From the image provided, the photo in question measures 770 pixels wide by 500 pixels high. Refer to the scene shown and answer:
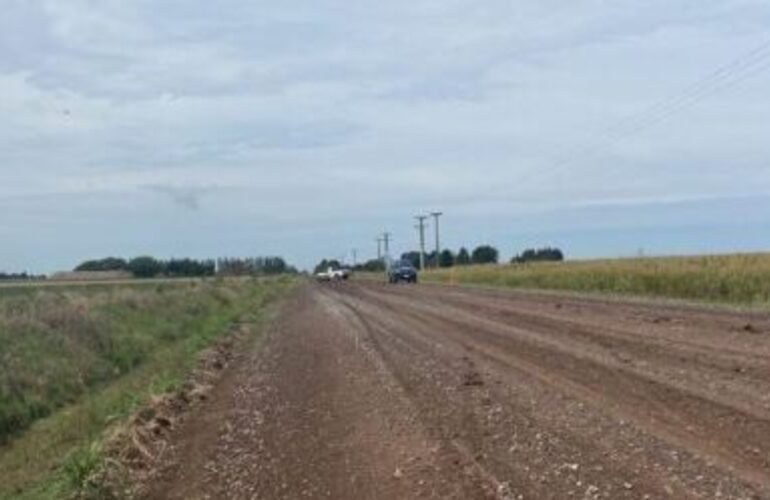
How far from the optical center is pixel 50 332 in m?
30.5

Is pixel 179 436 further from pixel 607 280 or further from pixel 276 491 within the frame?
pixel 607 280

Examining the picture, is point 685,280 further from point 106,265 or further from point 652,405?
point 106,265

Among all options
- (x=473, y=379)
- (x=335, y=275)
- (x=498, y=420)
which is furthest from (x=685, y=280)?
(x=335, y=275)

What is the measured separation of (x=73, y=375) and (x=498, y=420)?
15.8 m

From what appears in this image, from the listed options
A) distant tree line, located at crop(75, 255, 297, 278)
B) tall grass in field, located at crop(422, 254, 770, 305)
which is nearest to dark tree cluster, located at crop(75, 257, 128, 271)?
distant tree line, located at crop(75, 255, 297, 278)

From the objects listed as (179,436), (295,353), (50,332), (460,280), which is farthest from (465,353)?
(460,280)

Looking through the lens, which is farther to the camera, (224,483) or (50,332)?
(50,332)

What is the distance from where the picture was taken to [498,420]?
41.2 feet

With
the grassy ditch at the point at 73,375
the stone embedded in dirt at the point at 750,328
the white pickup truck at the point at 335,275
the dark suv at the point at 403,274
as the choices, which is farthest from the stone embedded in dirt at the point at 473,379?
the white pickup truck at the point at 335,275

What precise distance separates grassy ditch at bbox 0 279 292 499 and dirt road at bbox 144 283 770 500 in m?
1.41

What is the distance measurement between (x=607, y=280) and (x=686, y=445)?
45.0 metres

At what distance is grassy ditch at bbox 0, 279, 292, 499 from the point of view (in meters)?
15.1

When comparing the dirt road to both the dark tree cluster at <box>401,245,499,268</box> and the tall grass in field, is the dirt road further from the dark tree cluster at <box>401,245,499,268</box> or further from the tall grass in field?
the dark tree cluster at <box>401,245,499,268</box>

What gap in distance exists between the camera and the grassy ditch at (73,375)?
49.7 feet
